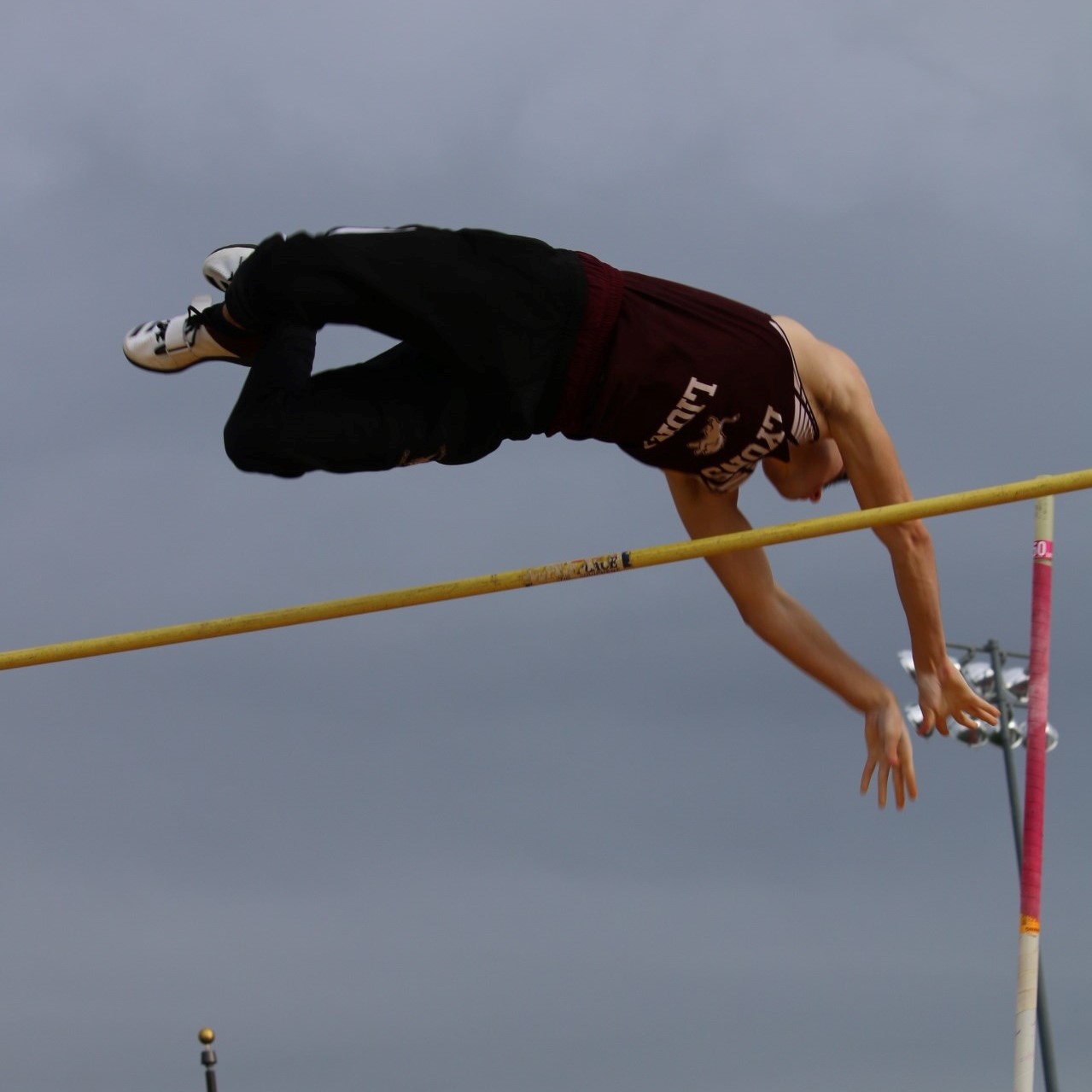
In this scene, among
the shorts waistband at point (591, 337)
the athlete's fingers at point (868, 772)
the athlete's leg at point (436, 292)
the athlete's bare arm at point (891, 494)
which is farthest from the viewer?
the athlete's fingers at point (868, 772)

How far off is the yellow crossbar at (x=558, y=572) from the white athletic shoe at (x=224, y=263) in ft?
3.12

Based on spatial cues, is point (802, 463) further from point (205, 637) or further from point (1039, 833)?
point (205, 637)

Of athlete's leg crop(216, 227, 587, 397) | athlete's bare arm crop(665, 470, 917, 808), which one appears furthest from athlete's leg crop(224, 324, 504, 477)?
athlete's bare arm crop(665, 470, 917, 808)

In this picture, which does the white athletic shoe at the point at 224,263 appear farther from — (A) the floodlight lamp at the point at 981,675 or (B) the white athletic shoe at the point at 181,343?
(A) the floodlight lamp at the point at 981,675

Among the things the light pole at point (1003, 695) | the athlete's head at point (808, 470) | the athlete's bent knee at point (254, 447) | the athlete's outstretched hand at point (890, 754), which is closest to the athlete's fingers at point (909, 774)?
the athlete's outstretched hand at point (890, 754)

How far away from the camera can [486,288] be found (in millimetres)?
4570

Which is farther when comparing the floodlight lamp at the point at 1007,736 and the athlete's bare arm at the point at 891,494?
the floodlight lamp at the point at 1007,736

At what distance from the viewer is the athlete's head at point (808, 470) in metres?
5.19

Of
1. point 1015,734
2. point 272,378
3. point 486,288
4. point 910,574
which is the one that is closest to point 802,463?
point 910,574

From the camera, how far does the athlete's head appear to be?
17.0ft

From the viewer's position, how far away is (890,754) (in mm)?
5250

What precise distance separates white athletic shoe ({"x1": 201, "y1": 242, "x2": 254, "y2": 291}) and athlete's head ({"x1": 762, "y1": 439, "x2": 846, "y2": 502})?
1.68 metres

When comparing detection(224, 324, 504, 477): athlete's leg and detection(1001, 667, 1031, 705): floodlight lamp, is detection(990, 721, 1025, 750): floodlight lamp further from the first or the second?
detection(224, 324, 504, 477): athlete's leg

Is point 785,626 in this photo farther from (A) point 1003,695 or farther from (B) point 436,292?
(A) point 1003,695
